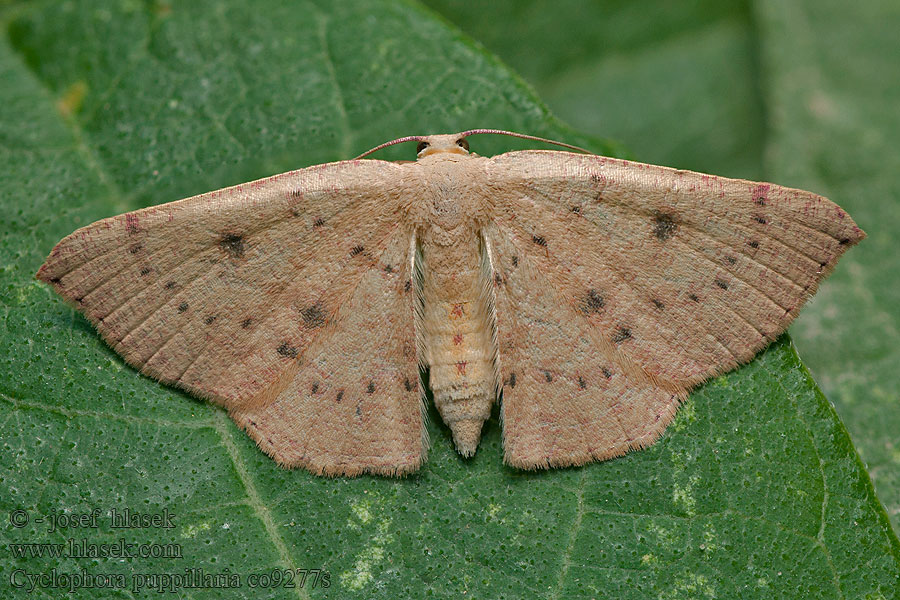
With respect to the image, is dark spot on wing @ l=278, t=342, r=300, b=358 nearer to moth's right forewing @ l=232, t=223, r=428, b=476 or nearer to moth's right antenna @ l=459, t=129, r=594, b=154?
moth's right forewing @ l=232, t=223, r=428, b=476

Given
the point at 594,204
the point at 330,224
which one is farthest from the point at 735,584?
the point at 330,224

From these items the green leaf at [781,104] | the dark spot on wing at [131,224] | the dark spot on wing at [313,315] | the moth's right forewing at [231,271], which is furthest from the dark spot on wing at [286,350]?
the green leaf at [781,104]

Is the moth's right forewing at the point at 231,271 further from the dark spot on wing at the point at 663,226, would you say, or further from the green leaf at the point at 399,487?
the dark spot on wing at the point at 663,226

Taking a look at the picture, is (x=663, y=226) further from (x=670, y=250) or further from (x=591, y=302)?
(x=591, y=302)

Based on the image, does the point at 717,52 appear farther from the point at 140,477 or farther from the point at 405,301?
the point at 140,477

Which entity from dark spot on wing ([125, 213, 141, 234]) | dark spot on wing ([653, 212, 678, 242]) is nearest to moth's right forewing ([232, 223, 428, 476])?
dark spot on wing ([125, 213, 141, 234])

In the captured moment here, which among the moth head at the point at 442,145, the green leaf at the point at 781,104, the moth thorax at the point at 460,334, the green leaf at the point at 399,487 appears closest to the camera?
the green leaf at the point at 399,487
